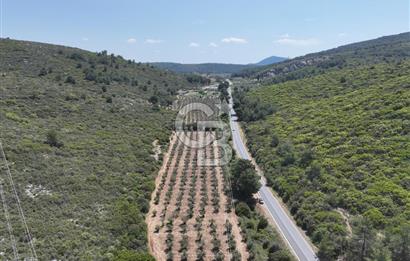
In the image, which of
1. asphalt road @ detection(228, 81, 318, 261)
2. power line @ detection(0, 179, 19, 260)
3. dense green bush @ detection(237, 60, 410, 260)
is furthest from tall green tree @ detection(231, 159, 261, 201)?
power line @ detection(0, 179, 19, 260)

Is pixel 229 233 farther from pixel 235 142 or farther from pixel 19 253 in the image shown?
pixel 235 142

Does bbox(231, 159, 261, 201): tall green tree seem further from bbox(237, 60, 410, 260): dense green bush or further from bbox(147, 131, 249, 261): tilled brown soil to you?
bbox(237, 60, 410, 260): dense green bush

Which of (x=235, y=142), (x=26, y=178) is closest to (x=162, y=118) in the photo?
(x=235, y=142)

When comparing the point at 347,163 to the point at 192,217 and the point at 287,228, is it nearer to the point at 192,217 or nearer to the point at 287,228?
the point at 287,228

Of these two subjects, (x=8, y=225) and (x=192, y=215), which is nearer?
(x=8, y=225)

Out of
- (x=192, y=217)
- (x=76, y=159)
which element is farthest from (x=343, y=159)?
(x=76, y=159)

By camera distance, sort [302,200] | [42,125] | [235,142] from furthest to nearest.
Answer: [235,142]
[42,125]
[302,200]
